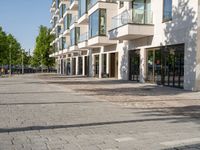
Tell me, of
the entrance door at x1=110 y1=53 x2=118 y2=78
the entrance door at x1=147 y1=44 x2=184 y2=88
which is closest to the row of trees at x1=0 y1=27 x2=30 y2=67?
the entrance door at x1=110 y1=53 x2=118 y2=78

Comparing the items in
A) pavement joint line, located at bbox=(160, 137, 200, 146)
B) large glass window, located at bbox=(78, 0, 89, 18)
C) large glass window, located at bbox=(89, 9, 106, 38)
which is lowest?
pavement joint line, located at bbox=(160, 137, 200, 146)

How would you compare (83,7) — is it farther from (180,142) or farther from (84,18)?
(180,142)

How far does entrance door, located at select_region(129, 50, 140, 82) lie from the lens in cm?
2481

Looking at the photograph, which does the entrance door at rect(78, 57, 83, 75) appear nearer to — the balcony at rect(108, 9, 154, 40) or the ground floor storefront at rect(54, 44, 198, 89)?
the ground floor storefront at rect(54, 44, 198, 89)

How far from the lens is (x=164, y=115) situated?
890cm

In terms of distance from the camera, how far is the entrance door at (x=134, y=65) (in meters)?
24.8

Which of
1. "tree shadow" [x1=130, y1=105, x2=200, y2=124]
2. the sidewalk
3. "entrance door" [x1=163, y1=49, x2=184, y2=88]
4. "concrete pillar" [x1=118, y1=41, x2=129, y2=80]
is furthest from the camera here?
"concrete pillar" [x1=118, y1=41, x2=129, y2=80]

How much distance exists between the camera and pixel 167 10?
19906 mm

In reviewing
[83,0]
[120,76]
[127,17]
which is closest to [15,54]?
[83,0]

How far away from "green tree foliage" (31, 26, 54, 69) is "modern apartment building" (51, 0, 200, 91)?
4003cm

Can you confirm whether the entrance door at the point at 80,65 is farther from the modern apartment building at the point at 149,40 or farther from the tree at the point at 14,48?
the tree at the point at 14,48

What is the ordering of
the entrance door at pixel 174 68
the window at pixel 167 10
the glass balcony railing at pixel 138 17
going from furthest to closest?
1. the glass balcony railing at pixel 138 17
2. the window at pixel 167 10
3. the entrance door at pixel 174 68

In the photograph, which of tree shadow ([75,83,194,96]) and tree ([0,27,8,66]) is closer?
tree shadow ([75,83,194,96])

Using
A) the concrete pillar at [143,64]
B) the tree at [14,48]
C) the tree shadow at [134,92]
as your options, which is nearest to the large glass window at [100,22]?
the concrete pillar at [143,64]
